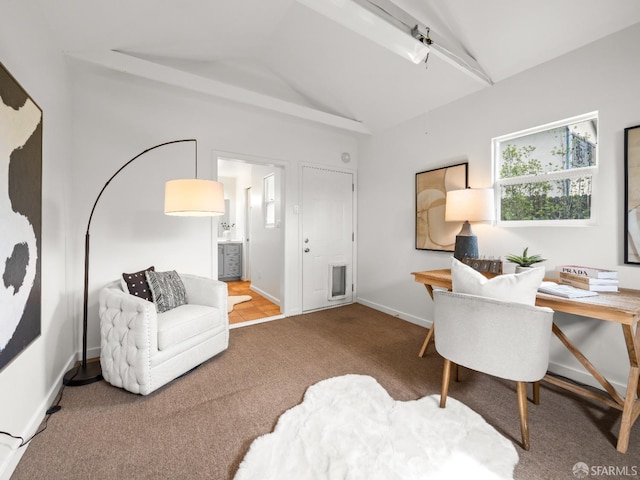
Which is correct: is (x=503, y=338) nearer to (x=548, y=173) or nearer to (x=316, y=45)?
(x=548, y=173)

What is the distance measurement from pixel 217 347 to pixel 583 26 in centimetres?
369

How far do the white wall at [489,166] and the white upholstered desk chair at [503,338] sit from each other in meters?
1.09

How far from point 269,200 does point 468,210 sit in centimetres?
300

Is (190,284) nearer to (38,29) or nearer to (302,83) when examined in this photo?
(38,29)

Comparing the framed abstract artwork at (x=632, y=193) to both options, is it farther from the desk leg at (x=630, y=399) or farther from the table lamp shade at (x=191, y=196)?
the table lamp shade at (x=191, y=196)

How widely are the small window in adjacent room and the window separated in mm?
2966

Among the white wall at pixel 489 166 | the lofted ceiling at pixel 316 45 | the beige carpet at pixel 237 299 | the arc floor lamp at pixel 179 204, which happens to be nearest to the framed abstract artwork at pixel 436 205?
the white wall at pixel 489 166

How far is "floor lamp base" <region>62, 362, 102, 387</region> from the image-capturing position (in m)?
2.05

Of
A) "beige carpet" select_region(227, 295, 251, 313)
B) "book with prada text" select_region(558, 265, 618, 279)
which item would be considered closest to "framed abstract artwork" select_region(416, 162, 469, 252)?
"book with prada text" select_region(558, 265, 618, 279)

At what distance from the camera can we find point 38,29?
175 cm

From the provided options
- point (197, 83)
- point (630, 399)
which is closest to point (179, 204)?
Result: point (197, 83)

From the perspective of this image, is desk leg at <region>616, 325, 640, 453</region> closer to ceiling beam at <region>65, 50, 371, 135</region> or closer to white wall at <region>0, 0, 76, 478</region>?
white wall at <region>0, 0, 76, 478</region>

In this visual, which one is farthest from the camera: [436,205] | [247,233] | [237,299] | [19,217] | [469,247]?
[247,233]

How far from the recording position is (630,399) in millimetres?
1495
